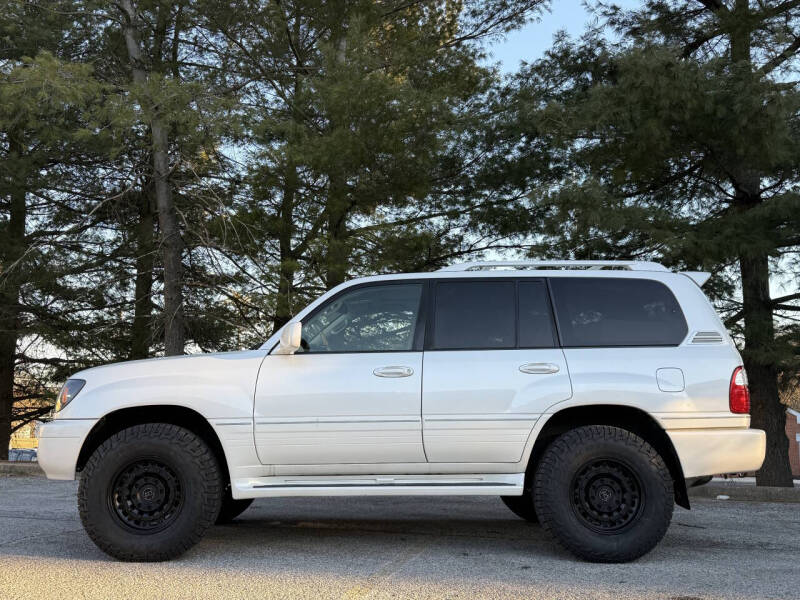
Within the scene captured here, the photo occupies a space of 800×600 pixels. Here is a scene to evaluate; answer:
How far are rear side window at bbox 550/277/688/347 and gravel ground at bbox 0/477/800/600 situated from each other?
151cm

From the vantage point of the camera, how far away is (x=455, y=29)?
15.8 metres

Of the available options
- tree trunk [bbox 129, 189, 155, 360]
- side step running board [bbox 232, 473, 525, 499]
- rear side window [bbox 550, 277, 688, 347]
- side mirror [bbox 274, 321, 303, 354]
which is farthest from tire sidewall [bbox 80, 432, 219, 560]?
tree trunk [bbox 129, 189, 155, 360]

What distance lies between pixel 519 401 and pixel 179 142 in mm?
9744

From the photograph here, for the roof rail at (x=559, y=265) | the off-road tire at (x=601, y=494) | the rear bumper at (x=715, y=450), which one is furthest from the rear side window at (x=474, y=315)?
the rear bumper at (x=715, y=450)

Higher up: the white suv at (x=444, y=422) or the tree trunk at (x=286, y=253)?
the tree trunk at (x=286, y=253)

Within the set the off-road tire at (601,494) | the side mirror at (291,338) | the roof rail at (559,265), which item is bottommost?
the off-road tire at (601,494)

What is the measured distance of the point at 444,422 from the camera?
220 inches

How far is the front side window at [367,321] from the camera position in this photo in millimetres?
5844

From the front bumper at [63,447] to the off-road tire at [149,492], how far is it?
0.12 m

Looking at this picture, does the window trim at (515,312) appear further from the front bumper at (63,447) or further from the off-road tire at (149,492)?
the front bumper at (63,447)

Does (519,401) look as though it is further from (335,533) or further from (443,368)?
(335,533)

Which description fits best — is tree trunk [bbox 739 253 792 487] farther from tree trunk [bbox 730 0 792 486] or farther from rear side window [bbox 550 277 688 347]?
rear side window [bbox 550 277 688 347]

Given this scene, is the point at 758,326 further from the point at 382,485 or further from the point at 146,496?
the point at 146,496

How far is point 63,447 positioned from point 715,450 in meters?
4.43
